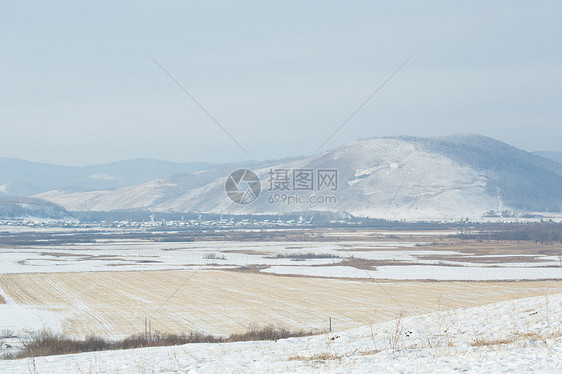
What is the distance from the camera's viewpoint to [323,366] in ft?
35.8

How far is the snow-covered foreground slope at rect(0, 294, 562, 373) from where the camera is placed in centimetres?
1027

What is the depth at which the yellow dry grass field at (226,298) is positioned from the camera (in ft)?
96.0

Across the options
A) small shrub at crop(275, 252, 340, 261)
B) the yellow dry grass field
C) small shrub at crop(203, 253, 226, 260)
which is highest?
the yellow dry grass field

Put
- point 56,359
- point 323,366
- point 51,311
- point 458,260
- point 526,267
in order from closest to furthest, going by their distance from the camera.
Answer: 1. point 323,366
2. point 56,359
3. point 51,311
4. point 526,267
5. point 458,260

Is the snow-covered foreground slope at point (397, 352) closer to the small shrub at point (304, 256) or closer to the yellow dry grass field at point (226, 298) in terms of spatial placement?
the yellow dry grass field at point (226, 298)

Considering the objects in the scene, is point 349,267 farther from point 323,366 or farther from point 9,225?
point 9,225

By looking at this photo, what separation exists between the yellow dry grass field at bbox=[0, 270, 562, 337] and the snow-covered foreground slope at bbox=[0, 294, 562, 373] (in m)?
11.1

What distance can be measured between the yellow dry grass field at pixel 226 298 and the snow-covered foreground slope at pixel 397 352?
11144 millimetres

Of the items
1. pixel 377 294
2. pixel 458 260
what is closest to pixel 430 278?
pixel 377 294

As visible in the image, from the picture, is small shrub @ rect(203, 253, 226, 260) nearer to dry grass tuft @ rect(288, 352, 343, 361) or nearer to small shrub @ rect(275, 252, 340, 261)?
small shrub @ rect(275, 252, 340, 261)

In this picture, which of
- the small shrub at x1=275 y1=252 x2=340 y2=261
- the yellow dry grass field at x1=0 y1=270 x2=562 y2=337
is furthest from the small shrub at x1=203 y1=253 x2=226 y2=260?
the yellow dry grass field at x1=0 y1=270 x2=562 y2=337

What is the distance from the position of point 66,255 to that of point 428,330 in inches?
2973

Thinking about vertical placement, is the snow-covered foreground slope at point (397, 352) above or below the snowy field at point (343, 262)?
above

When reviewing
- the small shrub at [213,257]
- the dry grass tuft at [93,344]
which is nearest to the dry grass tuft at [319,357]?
the dry grass tuft at [93,344]
